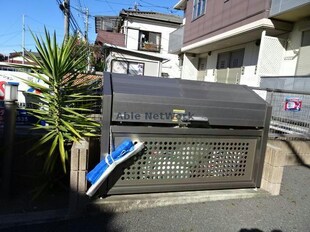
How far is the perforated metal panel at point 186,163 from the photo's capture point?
2791 mm

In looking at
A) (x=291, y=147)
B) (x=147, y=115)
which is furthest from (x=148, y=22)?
(x=147, y=115)

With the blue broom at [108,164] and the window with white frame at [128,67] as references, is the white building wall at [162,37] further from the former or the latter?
the blue broom at [108,164]

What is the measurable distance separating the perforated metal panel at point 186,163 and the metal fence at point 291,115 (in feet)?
7.69

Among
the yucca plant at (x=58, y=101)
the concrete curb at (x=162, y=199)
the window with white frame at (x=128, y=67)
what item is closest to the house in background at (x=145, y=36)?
the window with white frame at (x=128, y=67)

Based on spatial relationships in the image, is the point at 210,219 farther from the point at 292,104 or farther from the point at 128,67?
the point at 128,67

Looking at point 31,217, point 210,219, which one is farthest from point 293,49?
point 31,217

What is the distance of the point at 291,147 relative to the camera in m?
4.92

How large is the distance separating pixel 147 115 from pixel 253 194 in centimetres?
177

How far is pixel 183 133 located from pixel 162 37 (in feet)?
73.8

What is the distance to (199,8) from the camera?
44.5 feet

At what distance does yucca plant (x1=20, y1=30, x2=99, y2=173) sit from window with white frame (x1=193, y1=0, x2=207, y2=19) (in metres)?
11.5

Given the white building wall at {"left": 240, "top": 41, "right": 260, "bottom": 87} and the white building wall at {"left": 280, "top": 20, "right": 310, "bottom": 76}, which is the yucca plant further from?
the white building wall at {"left": 240, "top": 41, "right": 260, "bottom": 87}

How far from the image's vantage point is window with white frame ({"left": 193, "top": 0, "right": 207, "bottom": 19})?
13020mm

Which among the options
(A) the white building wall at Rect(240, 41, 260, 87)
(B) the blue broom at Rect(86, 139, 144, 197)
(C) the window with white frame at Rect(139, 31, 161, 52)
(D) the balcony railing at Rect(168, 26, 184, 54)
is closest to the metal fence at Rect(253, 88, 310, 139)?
(B) the blue broom at Rect(86, 139, 144, 197)
